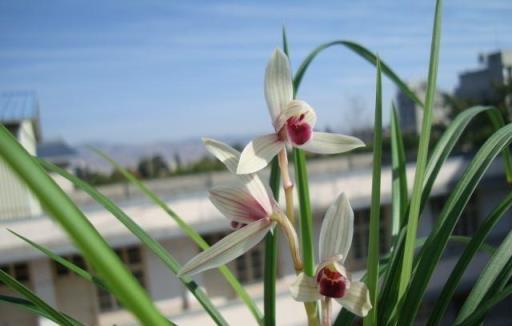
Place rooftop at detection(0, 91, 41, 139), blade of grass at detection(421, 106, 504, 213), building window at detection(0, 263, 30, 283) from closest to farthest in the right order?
blade of grass at detection(421, 106, 504, 213), rooftop at detection(0, 91, 41, 139), building window at detection(0, 263, 30, 283)

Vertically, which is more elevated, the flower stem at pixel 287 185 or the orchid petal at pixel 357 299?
the flower stem at pixel 287 185

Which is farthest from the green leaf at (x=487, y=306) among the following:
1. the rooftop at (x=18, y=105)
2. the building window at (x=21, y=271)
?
the building window at (x=21, y=271)

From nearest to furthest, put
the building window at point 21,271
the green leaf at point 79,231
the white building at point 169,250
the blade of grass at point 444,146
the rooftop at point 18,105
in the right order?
the green leaf at point 79,231 → the blade of grass at point 444,146 → the rooftop at point 18,105 → the white building at point 169,250 → the building window at point 21,271

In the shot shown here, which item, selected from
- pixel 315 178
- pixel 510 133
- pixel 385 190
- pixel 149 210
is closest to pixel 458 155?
pixel 385 190

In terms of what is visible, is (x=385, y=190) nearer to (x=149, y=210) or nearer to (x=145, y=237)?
(x=149, y=210)

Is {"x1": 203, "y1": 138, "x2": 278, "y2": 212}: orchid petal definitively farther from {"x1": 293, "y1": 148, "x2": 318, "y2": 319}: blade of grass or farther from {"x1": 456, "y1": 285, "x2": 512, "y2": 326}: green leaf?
{"x1": 456, "y1": 285, "x2": 512, "y2": 326}: green leaf

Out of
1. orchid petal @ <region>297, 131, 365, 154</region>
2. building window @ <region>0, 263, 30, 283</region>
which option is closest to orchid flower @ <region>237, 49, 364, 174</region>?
orchid petal @ <region>297, 131, 365, 154</region>

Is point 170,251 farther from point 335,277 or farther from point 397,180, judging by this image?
point 335,277

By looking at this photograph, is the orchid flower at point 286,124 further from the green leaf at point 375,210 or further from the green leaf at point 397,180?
the green leaf at point 397,180
